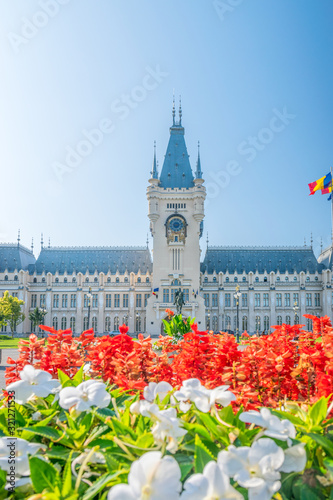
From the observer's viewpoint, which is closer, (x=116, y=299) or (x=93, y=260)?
(x=116, y=299)

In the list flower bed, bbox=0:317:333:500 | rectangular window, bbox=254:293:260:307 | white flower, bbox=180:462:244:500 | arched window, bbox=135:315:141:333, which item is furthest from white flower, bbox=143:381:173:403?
rectangular window, bbox=254:293:260:307

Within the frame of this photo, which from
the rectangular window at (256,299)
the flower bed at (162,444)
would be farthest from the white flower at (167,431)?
the rectangular window at (256,299)

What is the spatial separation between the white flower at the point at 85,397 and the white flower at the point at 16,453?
0.35 metres

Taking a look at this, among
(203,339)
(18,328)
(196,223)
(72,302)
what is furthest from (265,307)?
(203,339)

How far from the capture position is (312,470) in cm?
232

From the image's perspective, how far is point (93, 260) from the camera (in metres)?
74.9

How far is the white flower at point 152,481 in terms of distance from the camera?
1773 millimetres

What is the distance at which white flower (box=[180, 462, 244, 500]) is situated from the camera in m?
1.83

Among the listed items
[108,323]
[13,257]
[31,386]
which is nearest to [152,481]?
[31,386]

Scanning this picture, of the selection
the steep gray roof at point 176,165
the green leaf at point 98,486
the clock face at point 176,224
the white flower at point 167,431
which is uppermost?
the steep gray roof at point 176,165

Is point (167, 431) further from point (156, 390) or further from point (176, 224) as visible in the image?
point (176, 224)

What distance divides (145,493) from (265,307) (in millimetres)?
71303

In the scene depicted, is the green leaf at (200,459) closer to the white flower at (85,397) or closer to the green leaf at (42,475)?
the green leaf at (42,475)

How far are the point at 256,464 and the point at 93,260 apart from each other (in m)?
74.2
